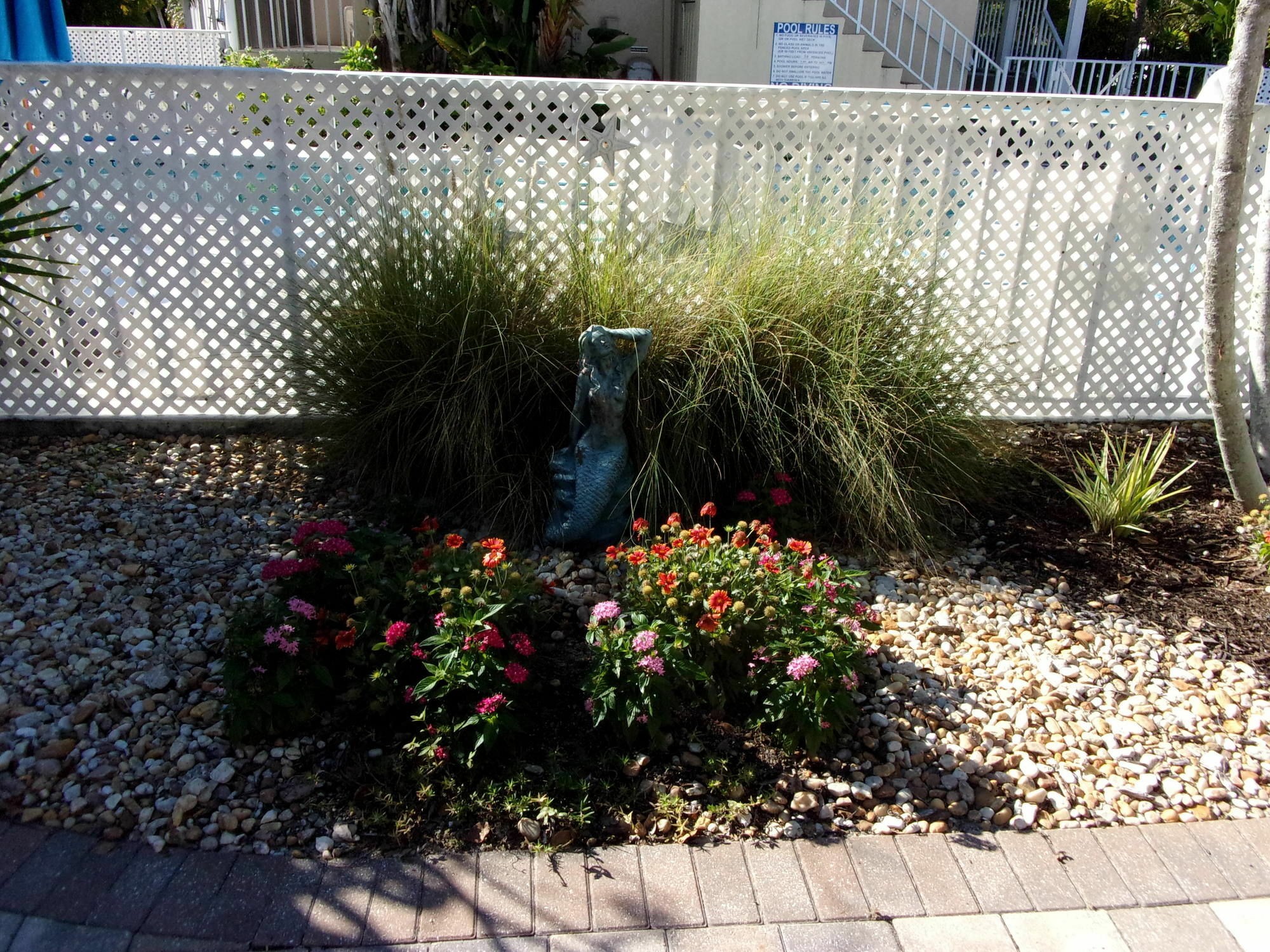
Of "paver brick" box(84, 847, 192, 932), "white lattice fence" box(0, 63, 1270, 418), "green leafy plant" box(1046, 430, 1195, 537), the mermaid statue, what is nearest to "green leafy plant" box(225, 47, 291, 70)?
"white lattice fence" box(0, 63, 1270, 418)

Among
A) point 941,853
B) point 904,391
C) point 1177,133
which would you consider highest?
Result: point 1177,133

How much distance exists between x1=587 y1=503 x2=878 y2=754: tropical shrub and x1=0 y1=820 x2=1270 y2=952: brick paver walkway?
339 mm

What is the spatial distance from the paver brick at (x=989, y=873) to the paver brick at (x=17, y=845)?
7.21 ft

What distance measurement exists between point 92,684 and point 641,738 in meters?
1.61

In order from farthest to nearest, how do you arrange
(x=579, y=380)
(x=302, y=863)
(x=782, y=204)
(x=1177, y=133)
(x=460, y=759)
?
(x=1177, y=133) → (x=782, y=204) → (x=579, y=380) → (x=460, y=759) → (x=302, y=863)

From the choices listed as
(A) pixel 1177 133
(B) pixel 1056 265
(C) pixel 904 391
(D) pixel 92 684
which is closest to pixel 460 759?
(D) pixel 92 684

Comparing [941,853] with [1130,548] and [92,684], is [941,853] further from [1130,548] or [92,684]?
[92,684]

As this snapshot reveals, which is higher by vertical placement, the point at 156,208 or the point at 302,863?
the point at 156,208

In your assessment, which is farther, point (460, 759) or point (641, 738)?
point (641, 738)

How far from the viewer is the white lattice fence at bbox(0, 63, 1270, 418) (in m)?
4.24

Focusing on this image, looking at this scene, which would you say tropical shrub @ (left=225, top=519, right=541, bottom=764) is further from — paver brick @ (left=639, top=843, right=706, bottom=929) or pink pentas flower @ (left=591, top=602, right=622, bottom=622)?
paver brick @ (left=639, top=843, right=706, bottom=929)

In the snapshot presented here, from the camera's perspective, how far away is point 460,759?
93.0 inches

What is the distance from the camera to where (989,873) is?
87.8 inches

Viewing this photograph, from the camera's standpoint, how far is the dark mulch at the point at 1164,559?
3.26 meters
